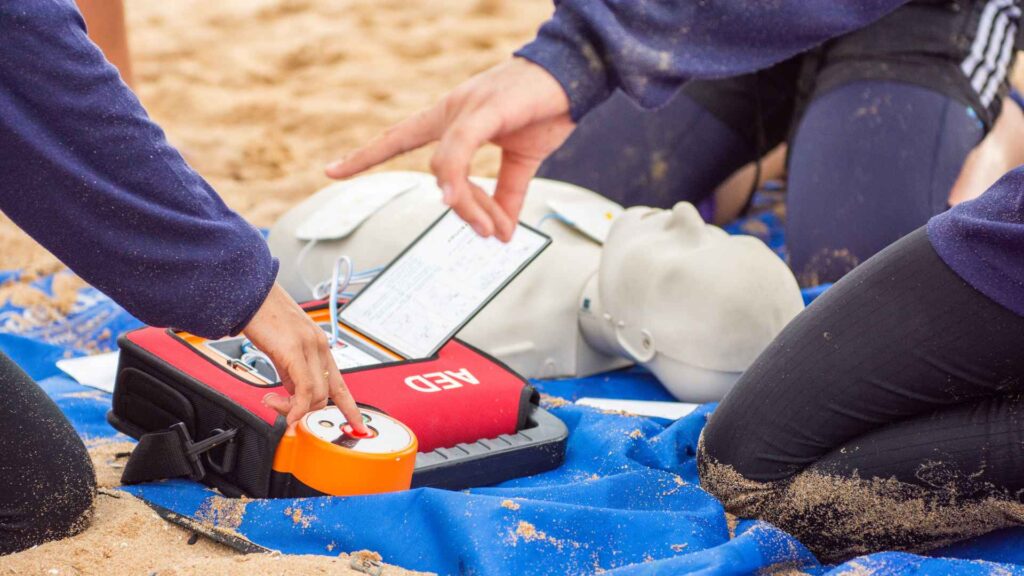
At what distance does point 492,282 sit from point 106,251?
0.55 metres

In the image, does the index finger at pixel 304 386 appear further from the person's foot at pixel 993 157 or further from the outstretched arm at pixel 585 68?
the person's foot at pixel 993 157

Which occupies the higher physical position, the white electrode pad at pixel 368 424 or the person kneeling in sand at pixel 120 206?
the person kneeling in sand at pixel 120 206

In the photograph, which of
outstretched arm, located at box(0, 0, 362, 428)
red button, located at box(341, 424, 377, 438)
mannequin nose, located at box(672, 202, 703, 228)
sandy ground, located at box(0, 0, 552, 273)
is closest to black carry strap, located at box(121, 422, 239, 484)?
red button, located at box(341, 424, 377, 438)

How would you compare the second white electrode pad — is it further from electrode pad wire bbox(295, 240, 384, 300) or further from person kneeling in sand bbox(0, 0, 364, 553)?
person kneeling in sand bbox(0, 0, 364, 553)

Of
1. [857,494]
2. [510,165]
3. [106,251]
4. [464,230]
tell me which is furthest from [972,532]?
[106,251]

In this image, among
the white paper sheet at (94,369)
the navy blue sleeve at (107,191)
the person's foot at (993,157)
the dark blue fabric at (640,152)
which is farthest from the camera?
the dark blue fabric at (640,152)

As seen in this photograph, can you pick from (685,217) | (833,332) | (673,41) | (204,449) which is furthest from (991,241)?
(204,449)

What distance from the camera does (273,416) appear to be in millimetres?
1024

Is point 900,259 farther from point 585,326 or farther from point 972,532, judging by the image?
point 585,326

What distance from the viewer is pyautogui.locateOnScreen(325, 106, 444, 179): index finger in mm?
1001

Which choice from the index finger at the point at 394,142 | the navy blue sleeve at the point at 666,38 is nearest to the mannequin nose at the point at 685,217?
the navy blue sleeve at the point at 666,38

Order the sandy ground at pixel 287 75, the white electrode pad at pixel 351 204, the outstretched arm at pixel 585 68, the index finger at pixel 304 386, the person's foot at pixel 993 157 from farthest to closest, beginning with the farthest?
1. the sandy ground at pixel 287 75
2. the person's foot at pixel 993 157
3. the white electrode pad at pixel 351 204
4. the outstretched arm at pixel 585 68
5. the index finger at pixel 304 386

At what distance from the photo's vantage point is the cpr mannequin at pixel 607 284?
1358 millimetres

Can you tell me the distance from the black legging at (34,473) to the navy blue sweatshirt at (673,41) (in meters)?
0.55
